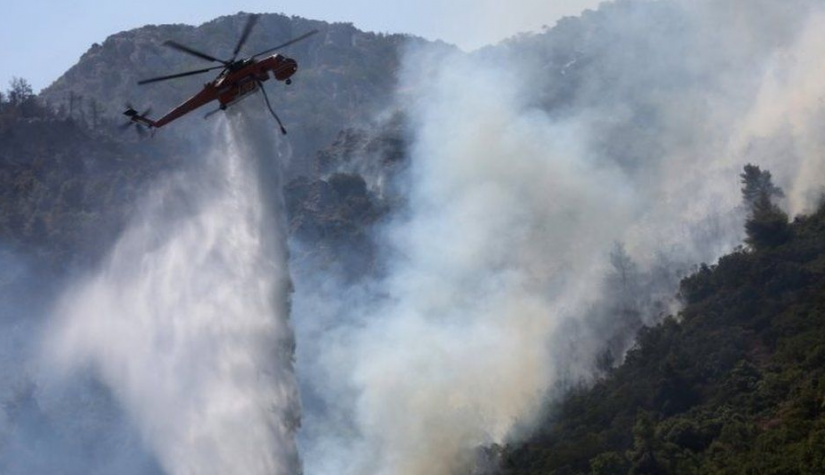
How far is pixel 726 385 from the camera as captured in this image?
246 ft

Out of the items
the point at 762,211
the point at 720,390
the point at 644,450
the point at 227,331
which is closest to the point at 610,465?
the point at 644,450

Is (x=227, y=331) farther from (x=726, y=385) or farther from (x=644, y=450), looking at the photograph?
(x=726, y=385)

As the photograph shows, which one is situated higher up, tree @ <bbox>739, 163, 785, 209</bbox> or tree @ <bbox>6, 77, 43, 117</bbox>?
tree @ <bbox>6, 77, 43, 117</bbox>

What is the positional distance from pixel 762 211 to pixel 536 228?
78.4 ft

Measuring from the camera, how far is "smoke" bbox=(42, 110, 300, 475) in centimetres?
6041

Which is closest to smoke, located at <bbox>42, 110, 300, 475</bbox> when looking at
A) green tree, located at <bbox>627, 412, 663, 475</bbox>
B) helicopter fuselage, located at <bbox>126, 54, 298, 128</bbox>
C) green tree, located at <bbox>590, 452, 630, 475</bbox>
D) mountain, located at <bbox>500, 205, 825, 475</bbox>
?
helicopter fuselage, located at <bbox>126, 54, 298, 128</bbox>

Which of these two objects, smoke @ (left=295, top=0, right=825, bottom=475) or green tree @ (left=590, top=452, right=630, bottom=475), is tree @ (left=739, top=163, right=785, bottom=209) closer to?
smoke @ (left=295, top=0, right=825, bottom=475)

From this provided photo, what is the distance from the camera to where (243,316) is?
63406mm

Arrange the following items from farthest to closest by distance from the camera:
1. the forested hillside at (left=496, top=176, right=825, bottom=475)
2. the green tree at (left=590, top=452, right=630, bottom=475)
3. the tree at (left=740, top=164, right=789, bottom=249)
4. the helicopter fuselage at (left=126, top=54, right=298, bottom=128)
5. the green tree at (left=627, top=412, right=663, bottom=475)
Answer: the tree at (left=740, top=164, right=789, bottom=249)
the green tree at (left=590, top=452, right=630, bottom=475)
the green tree at (left=627, top=412, right=663, bottom=475)
the forested hillside at (left=496, top=176, right=825, bottom=475)
the helicopter fuselage at (left=126, top=54, right=298, bottom=128)

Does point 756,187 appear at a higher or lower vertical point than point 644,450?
higher

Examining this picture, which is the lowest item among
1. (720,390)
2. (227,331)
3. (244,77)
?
(720,390)

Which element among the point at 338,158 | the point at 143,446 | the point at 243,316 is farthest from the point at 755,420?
the point at 338,158

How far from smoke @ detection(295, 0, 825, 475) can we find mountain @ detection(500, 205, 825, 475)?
434cm

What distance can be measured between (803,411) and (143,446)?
51.5 meters
